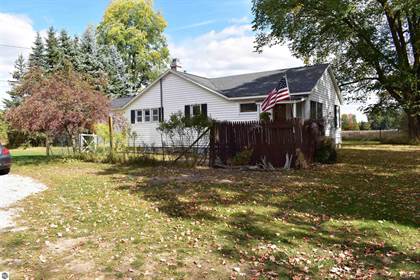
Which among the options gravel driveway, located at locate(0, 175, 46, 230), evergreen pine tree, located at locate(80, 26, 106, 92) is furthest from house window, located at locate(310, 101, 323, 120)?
evergreen pine tree, located at locate(80, 26, 106, 92)

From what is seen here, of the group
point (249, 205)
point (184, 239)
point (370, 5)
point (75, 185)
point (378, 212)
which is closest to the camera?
point (184, 239)

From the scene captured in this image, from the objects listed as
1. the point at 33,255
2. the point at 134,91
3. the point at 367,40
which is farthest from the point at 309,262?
the point at 134,91

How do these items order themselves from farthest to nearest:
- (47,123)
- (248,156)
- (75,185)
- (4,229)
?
(47,123)
(248,156)
(75,185)
(4,229)

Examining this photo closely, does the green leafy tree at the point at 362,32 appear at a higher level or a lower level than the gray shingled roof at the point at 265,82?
higher

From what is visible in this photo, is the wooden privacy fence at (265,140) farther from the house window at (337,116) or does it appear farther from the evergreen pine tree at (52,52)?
the evergreen pine tree at (52,52)

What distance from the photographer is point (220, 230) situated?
5559 mm

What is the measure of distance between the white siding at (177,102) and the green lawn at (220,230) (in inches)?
415

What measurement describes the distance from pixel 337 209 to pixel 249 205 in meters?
1.77

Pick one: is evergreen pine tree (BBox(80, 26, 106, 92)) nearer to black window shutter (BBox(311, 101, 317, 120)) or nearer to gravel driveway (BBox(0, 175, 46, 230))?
black window shutter (BBox(311, 101, 317, 120))

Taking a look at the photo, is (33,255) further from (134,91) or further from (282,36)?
(134,91)

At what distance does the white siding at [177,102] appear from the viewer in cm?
2042

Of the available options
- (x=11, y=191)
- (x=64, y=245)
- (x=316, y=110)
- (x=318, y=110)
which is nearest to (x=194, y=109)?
(x=316, y=110)

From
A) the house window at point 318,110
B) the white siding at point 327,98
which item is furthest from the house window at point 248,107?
the house window at point 318,110

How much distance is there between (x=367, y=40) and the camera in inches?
836
